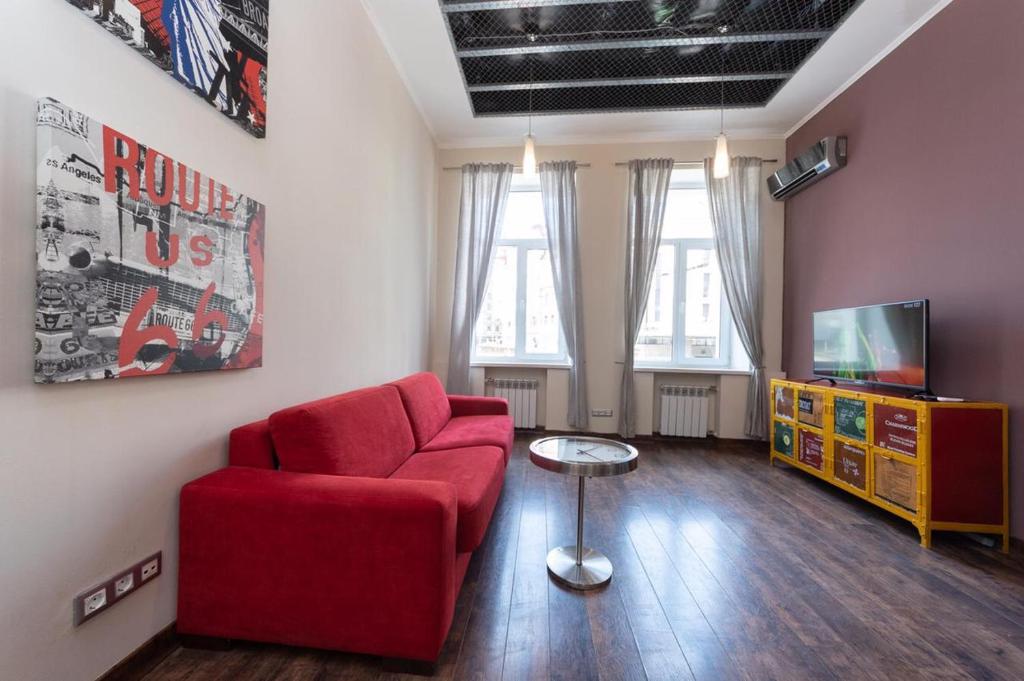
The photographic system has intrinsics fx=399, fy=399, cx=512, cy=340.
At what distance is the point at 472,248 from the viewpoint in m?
4.40

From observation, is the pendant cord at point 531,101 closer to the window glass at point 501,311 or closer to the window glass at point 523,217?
the window glass at point 523,217

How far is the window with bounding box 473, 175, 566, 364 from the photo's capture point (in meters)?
4.61

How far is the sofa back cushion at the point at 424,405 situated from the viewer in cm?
260

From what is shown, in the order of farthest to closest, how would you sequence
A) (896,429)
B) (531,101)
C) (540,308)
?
1. (540,308)
2. (531,101)
3. (896,429)

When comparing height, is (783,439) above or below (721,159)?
below

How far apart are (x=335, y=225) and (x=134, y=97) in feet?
3.76

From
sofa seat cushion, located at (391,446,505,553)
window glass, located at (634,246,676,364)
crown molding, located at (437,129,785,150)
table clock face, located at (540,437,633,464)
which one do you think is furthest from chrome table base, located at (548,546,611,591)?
crown molding, located at (437,129,785,150)

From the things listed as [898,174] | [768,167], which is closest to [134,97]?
[898,174]

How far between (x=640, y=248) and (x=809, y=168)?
158 cm

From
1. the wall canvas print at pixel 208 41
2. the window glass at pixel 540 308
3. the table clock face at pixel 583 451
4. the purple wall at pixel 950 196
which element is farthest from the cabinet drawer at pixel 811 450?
the wall canvas print at pixel 208 41

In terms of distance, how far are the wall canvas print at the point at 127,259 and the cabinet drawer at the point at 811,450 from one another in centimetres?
382

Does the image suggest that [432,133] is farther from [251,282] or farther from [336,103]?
[251,282]

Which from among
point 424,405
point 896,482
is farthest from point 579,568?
point 896,482

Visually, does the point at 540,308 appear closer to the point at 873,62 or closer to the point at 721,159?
the point at 721,159
